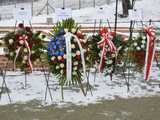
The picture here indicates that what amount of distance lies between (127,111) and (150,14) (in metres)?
27.7

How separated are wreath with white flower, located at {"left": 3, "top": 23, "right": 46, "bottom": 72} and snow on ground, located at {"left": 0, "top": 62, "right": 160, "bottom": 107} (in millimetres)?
662

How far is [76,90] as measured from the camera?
11.5 m

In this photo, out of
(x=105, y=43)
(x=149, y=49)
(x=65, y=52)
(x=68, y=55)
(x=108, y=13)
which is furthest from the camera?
(x=108, y=13)

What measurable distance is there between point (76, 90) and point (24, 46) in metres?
1.61

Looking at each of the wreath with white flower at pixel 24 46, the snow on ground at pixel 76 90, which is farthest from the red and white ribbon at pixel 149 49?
the wreath with white flower at pixel 24 46

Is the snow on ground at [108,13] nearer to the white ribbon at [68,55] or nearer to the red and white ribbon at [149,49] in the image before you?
the red and white ribbon at [149,49]

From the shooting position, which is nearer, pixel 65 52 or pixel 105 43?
pixel 65 52

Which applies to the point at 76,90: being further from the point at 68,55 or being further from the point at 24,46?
the point at 24,46

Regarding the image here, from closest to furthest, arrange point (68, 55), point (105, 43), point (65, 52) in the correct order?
1. point (68, 55)
2. point (65, 52)
3. point (105, 43)

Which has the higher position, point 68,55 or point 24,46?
point 24,46

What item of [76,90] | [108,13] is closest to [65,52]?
[76,90]

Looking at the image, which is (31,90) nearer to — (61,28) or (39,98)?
(39,98)

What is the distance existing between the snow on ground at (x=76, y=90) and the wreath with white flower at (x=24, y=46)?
2.17ft

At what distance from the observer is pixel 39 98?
10828 mm
